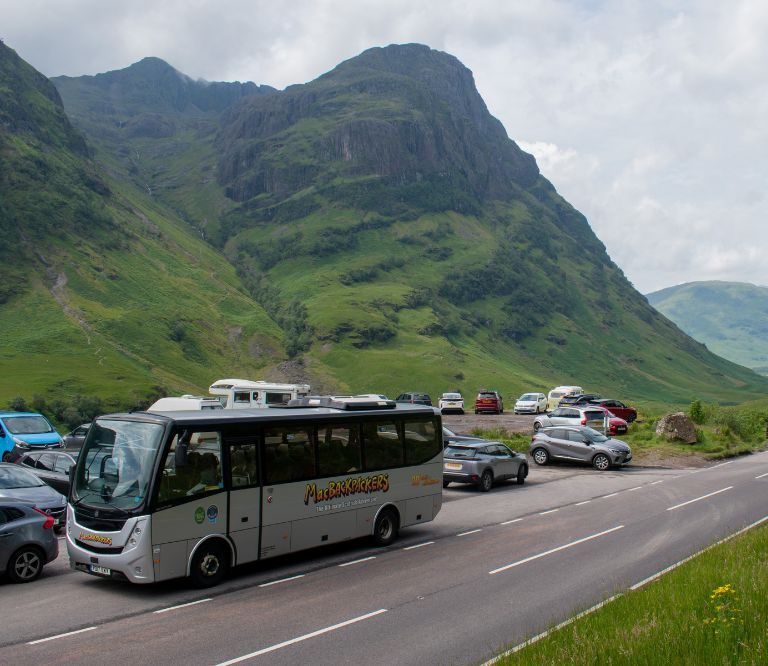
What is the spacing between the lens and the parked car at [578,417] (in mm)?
42688

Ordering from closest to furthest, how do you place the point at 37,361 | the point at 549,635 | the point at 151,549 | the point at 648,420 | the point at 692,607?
1. the point at 549,635
2. the point at 692,607
3. the point at 151,549
4. the point at 648,420
5. the point at 37,361

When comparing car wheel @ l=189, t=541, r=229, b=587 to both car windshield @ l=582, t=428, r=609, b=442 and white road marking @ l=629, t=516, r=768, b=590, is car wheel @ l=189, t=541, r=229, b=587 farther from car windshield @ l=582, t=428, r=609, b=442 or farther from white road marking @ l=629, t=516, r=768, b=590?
car windshield @ l=582, t=428, r=609, b=442

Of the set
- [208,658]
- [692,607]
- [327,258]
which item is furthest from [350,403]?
[327,258]

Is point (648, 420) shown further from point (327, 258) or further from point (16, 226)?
point (327, 258)

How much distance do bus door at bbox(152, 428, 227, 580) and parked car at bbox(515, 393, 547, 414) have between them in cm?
4876

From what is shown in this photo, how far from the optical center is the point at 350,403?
1606 centimetres

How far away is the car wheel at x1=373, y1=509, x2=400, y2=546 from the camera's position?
647 inches

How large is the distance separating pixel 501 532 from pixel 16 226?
122125 mm

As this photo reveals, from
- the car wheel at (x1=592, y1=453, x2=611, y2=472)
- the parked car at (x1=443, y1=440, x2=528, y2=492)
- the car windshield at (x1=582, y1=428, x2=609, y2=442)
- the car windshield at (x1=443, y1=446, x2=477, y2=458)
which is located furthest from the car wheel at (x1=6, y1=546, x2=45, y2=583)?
the car windshield at (x1=582, y1=428, x2=609, y2=442)

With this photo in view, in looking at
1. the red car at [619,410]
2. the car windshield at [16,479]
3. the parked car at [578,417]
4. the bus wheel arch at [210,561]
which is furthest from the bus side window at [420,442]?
the red car at [619,410]

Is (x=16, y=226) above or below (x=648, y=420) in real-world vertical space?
above

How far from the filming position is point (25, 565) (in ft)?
42.6

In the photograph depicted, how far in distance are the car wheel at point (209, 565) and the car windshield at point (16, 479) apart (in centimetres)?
715

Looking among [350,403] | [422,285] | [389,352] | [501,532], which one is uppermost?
[422,285]
